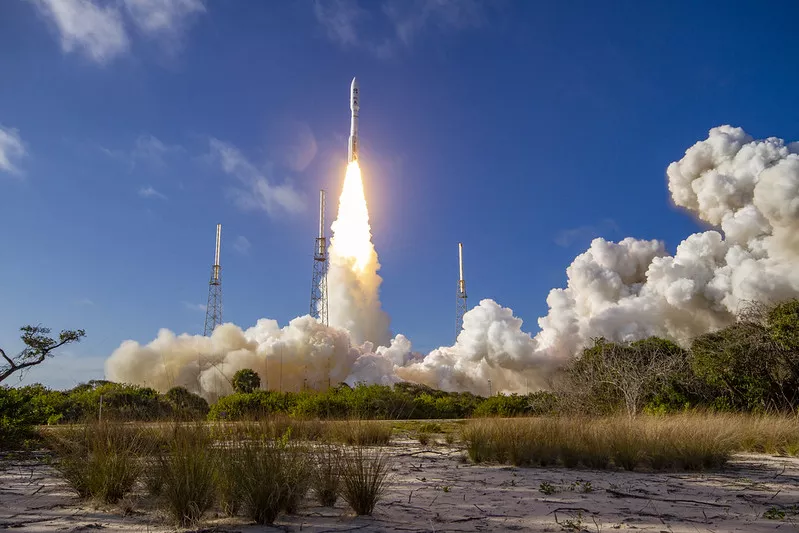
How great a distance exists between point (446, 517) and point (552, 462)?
13.9 ft

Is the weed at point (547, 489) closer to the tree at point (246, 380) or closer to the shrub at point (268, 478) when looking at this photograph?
the shrub at point (268, 478)

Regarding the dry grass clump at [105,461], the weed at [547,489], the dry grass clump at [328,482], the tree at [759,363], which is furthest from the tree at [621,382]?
the dry grass clump at [105,461]

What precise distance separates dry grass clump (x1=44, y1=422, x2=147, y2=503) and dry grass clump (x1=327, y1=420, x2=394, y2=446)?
2372mm

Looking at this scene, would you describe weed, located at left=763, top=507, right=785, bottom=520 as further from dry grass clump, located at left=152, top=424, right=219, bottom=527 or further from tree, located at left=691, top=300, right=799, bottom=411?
tree, located at left=691, top=300, right=799, bottom=411

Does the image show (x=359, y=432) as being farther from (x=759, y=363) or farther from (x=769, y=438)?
(x=759, y=363)

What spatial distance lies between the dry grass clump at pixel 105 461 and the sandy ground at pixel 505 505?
16cm

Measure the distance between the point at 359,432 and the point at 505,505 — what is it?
3612 millimetres

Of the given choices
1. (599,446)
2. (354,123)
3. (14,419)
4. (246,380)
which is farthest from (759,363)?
(354,123)

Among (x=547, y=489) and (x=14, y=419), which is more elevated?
(x=14, y=419)

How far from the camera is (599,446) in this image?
27.5 feet

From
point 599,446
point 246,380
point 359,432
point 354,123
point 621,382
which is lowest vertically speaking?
point 599,446

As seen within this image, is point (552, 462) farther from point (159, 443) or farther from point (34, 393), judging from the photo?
point (34, 393)

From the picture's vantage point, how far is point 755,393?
60.1ft

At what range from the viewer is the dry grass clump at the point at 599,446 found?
7.99 metres
